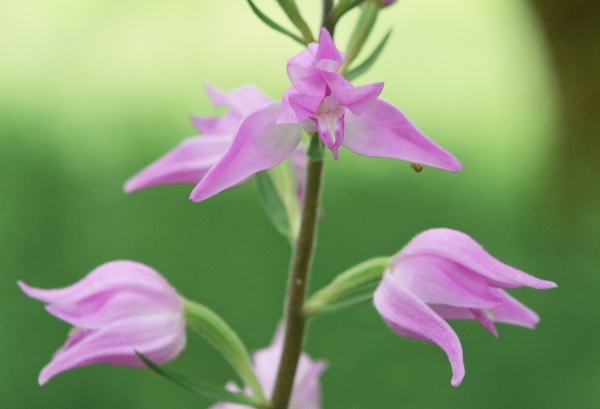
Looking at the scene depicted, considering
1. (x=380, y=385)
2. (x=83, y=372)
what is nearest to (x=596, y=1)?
(x=380, y=385)

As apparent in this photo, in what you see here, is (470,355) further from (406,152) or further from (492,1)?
(492,1)

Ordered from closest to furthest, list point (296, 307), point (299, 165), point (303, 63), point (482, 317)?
point (303, 63) → point (482, 317) → point (296, 307) → point (299, 165)

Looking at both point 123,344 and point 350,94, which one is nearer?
point 350,94

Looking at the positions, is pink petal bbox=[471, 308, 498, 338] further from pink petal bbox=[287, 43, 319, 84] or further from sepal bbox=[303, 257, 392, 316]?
pink petal bbox=[287, 43, 319, 84]

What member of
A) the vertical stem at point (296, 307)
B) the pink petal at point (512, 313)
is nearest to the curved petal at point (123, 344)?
the vertical stem at point (296, 307)

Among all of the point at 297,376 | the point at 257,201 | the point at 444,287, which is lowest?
the point at 257,201

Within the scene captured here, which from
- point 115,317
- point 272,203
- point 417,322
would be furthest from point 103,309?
point 417,322

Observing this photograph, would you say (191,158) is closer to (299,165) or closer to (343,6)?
(299,165)
